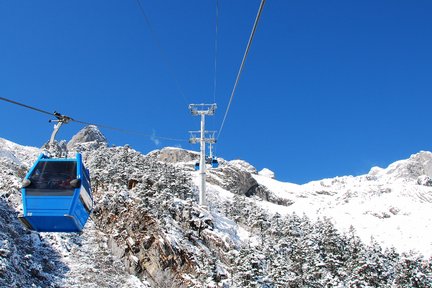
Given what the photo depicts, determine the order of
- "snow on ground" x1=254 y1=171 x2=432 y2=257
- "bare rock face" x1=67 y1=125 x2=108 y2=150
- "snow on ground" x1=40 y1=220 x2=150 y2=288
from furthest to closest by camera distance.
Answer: "bare rock face" x1=67 y1=125 x2=108 y2=150, "snow on ground" x1=254 y1=171 x2=432 y2=257, "snow on ground" x1=40 y1=220 x2=150 y2=288

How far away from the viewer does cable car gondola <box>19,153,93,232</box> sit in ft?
37.9

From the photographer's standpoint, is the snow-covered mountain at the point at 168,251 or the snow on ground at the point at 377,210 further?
the snow on ground at the point at 377,210

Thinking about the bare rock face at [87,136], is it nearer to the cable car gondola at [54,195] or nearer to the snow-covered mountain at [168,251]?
the snow-covered mountain at [168,251]

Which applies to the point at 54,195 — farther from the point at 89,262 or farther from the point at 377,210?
the point at 377,210

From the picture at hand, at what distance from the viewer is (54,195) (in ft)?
38.6

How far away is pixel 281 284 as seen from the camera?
123 ft

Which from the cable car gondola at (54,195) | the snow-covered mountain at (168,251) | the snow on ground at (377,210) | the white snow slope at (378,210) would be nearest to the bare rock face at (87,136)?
the snow on ground at (377,210)

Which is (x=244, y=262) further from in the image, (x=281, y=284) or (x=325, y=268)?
(x=325, y=268)

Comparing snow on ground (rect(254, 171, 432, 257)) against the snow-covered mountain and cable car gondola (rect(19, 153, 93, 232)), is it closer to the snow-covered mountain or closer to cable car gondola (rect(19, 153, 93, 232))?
the snow-covered mountain

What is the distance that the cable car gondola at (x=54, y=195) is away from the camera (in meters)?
11.6

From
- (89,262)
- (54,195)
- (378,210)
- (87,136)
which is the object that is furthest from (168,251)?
(87,136)

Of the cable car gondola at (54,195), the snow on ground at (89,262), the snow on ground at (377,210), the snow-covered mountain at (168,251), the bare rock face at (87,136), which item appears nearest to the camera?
the cable car gondola at (54,195)

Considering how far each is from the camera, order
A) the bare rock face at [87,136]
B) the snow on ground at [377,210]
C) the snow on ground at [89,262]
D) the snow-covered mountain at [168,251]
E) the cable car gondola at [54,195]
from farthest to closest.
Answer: the bare rock face at [87,136] < the snow on ground at [377,210] < the snow on ground at [89,262] < the snow-covered mountain at [168,251] < the cable car gondola at [54,195]

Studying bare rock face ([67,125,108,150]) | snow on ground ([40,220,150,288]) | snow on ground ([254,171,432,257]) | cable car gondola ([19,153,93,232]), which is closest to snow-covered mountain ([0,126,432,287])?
snow on ground ([40,220,150,288])
